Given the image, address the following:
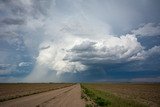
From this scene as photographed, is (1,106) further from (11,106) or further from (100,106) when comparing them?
(100,106)

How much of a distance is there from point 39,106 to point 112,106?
7400 millimetres

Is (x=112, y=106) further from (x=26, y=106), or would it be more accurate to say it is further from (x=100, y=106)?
(x=26, y=106)

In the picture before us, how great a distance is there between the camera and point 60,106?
2320 cm

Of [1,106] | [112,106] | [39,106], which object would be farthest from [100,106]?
[1,106]

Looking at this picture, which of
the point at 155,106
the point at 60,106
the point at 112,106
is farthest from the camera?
the point at 155,106

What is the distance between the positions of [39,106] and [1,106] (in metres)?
3.82

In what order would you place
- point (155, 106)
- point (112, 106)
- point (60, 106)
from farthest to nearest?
1. point (155, 106)
2. point (60, 106)
3. point (112, 106)

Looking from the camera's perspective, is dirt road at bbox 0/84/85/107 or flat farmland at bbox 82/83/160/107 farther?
flat farmland at bbox 82/83/160/107

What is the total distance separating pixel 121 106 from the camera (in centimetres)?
2194

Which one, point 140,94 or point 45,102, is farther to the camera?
point 140,94

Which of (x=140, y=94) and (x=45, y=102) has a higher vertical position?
(x=140, y=94)

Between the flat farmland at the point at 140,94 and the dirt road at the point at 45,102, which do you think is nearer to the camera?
the dirt road at the point at 45,102

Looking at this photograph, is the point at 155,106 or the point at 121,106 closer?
the point at 121,106

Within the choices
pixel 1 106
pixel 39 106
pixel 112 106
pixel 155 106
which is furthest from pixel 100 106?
pixel 1 106
